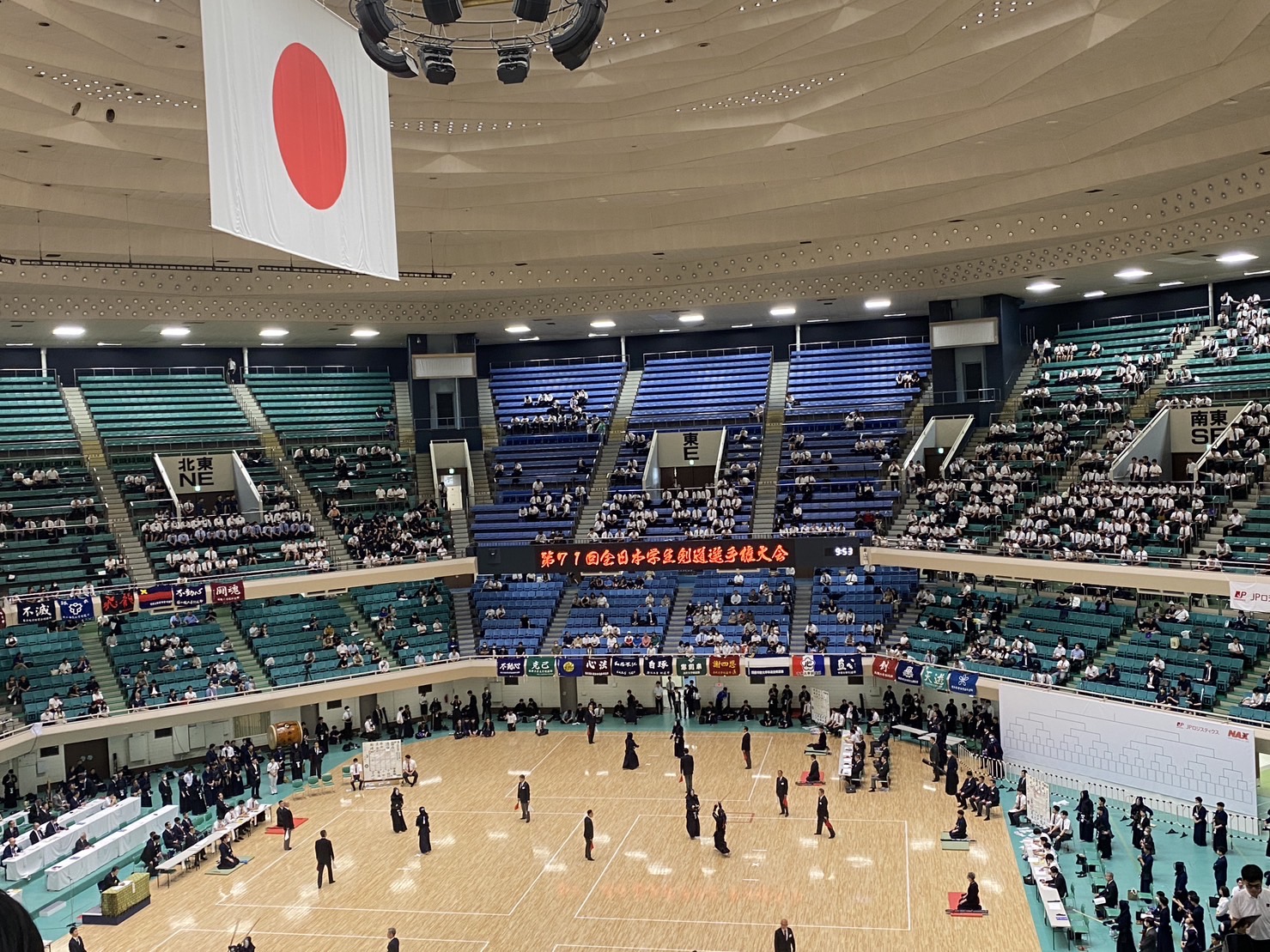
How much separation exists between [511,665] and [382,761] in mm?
6278

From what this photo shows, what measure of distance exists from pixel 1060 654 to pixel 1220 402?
1061 centimetres

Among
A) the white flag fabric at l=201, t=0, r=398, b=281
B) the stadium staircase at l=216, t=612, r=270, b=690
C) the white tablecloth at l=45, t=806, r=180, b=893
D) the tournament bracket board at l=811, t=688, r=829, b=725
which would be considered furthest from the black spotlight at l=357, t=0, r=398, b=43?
the tournament bracket board at l=811, t=688, r=829, b=725

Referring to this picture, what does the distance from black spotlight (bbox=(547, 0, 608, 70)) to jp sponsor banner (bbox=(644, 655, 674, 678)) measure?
23.9m

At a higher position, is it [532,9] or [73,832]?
[532,9]

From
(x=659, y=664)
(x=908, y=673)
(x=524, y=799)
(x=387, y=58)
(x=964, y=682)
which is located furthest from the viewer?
(x=659, y=664)

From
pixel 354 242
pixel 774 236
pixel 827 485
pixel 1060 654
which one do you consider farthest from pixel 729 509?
pixel 354 242

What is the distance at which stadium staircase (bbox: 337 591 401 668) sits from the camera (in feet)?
128

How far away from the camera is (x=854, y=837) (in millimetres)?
26656

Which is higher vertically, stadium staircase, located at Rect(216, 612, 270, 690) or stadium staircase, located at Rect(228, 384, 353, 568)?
stadium staircase, located at Rect(228, 384, 353, 568)

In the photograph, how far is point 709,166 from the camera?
31.6 metres

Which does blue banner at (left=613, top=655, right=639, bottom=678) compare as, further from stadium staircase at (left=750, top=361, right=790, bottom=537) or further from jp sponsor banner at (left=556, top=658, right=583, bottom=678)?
stadium staircase at (left=750, top=361, right=790, bottom=537)

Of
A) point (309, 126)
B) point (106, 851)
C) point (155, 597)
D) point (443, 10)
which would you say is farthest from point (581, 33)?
point (155, 597)

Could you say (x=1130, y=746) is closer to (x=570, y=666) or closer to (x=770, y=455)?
(x=570, y=666)

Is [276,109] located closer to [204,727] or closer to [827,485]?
[204,727]
